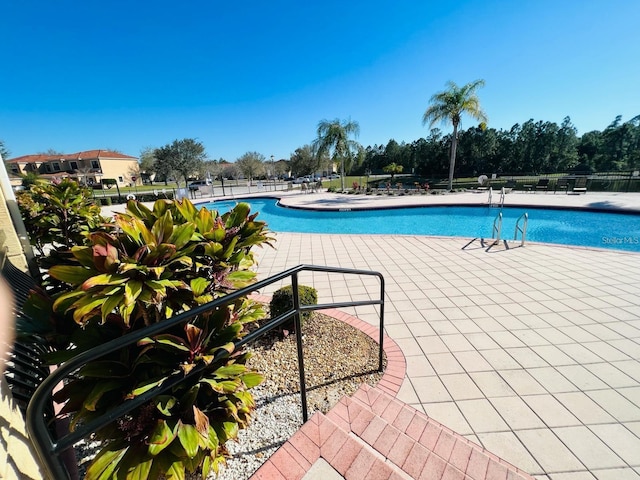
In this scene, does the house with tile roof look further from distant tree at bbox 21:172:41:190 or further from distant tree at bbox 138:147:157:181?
distant tree at bbox 21:172:41:190

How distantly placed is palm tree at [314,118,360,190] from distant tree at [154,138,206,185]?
20351mm

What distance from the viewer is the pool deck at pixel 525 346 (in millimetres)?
2002

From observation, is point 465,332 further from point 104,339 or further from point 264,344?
point 104,339

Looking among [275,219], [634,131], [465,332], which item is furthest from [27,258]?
[634,131]

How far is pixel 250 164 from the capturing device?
144ft

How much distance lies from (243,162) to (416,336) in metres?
45.8

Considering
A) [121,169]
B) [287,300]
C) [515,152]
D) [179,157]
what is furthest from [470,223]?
[121,169]

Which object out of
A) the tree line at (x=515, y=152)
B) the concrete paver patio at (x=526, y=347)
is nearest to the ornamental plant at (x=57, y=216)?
the concrete paver patio at (x=526, y=347)

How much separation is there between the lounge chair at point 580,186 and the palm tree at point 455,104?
6.87 m

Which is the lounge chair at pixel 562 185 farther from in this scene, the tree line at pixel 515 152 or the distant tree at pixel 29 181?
the distant tree at pixel 29 181

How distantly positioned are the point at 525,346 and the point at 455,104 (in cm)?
1867

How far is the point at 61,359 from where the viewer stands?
1.03 metres

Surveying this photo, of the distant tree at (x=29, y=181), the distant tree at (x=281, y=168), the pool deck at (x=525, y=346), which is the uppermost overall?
the distant tree at (x=281, y=168)

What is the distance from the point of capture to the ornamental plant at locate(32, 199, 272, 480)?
100 cm
